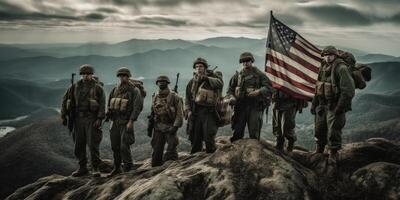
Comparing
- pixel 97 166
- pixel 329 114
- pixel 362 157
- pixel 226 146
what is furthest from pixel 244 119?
pixel 97 166

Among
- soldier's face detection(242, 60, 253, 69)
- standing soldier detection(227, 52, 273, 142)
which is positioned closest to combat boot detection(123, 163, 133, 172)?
standing soldier detection(227, 52, 273, 142)

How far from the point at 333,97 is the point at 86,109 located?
7.55 m

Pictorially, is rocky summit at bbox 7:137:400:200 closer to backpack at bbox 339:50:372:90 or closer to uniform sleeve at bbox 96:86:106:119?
backpack at bbox 339:50:372:90

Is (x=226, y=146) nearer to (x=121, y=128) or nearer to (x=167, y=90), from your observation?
(x=167, y=90)

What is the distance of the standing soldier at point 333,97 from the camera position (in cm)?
976

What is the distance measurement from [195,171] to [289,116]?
14.1 feet

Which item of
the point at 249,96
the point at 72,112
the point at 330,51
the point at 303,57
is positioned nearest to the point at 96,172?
the point at 72,112

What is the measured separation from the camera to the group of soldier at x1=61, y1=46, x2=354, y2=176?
10.2 meters

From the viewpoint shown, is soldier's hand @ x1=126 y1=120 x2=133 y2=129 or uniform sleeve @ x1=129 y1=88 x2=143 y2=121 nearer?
soldier's hand @ x1=126 y1=120 x2=133 y2=129

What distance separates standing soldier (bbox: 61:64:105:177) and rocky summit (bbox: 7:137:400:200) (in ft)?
5.81

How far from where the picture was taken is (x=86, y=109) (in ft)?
40.1

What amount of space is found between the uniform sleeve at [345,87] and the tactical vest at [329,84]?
23cm

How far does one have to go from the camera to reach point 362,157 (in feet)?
35.0

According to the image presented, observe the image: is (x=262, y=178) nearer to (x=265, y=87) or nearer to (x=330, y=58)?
(x=265, y=87)
